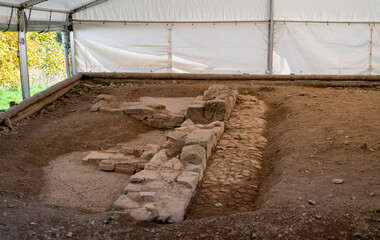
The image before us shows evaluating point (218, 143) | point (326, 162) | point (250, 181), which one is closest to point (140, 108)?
point (218, 143)

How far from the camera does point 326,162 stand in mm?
5352

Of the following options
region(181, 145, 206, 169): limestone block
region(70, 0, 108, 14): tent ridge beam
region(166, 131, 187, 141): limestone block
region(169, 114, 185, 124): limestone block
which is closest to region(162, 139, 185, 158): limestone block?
region(166, 131, 187, 141): limestone block

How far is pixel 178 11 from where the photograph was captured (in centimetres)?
1265

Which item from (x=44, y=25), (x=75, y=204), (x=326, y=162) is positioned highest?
(x=44, y=25)

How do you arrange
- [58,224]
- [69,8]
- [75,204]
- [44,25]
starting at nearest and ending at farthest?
1. [58,224]
2. [75,204]
3. [44,25]
4. [69,8]

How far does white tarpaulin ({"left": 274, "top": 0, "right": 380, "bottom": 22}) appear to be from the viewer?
39.4ft

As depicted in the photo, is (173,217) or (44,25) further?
(44,25)

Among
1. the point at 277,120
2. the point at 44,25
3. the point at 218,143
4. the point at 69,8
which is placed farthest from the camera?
the point at 69,8

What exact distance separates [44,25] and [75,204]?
7.90m

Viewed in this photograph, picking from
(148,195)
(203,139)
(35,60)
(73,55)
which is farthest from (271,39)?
(35,60)

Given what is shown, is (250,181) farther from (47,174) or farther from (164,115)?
(164,115)

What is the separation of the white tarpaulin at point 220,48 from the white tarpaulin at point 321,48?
558 mm

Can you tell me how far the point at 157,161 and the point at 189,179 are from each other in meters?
0.81

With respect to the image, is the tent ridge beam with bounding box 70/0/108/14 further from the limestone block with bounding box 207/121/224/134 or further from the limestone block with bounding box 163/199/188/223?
the limestone block with bounding box 163/199/188/223
